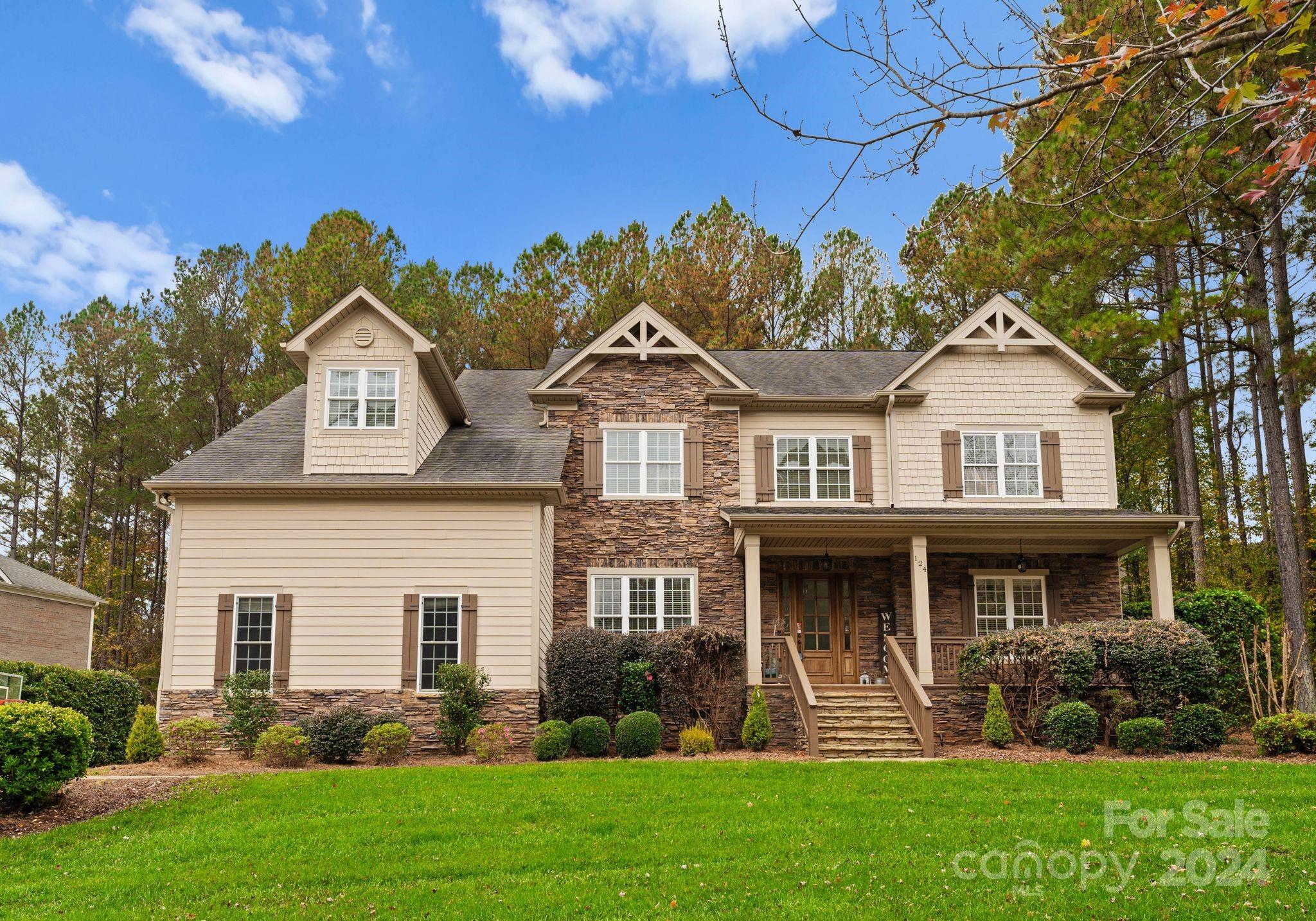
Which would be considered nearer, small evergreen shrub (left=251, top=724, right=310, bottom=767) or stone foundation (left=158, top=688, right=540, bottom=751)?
small evergreen shrub (left=251, top=724, right=310, bottom=767)

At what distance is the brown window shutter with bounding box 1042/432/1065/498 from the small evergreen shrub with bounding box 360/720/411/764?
12425 millimetres

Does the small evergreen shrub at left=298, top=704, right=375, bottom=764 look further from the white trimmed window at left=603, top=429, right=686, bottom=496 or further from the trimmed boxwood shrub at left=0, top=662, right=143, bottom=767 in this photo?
the white trimmed window at left=603, top=429, right=686, bottom=496

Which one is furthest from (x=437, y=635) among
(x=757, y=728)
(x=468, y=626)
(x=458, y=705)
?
(x=757, y=728)

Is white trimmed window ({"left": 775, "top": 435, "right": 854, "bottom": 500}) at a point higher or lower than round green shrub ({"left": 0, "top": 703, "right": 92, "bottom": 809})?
higher

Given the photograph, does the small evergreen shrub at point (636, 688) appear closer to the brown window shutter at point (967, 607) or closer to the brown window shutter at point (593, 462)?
the brown window shutter at point (593, 462)

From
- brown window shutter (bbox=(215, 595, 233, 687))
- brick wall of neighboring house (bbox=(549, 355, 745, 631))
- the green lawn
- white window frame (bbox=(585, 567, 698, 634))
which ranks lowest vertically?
the green lawn

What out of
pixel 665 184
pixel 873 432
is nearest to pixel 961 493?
pixel 873 432

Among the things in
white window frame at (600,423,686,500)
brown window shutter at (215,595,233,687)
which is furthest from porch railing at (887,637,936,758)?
brown window shutter at (215,595,233,687)

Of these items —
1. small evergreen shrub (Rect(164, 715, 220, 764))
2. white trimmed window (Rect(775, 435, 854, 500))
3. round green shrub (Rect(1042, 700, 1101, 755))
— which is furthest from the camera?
white trimmed window (Rect(775, 435, 854, 500))

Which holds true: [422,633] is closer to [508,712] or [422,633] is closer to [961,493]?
[508,712]

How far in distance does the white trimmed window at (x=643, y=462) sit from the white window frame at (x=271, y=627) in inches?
245

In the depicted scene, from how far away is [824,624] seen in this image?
20.6m

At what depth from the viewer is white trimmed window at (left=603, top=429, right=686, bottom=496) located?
807 inches

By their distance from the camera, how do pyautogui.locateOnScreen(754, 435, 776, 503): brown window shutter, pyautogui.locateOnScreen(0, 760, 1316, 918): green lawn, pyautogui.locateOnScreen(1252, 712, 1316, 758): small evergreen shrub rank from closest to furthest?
pyautogui.locateOnScreen(0, 760, 1316, 918): green lawn → pyautogui.locateOnScreen(1252, 712, 1316, 758): small evergreen shrub → pyautogui.locateOnScreen(754, 435, 776, 503): brown window shutter
